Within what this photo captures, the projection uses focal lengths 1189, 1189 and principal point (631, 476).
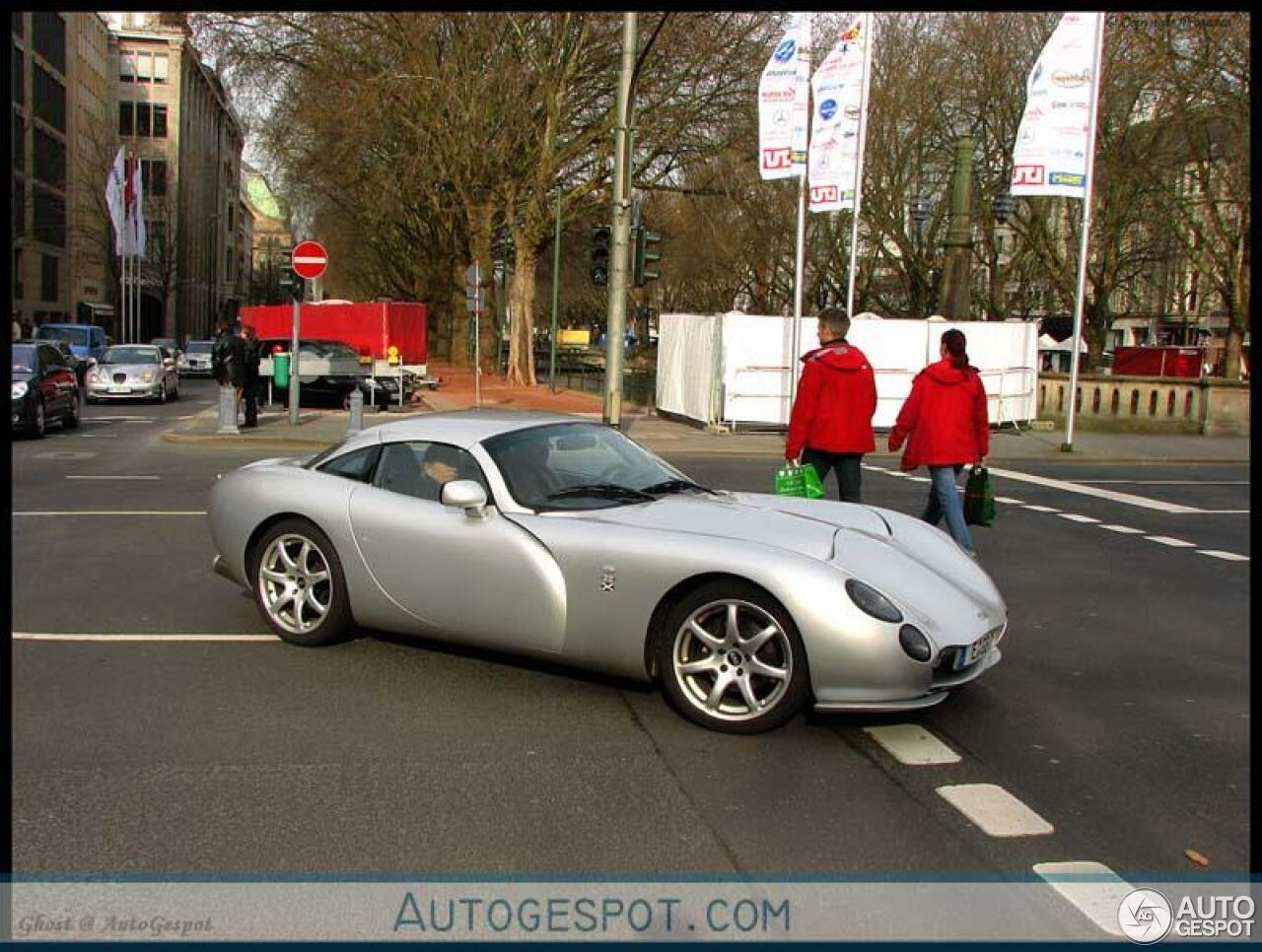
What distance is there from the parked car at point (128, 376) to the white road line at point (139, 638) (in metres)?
24.2

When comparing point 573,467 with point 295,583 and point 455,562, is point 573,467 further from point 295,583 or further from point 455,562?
point 295,583

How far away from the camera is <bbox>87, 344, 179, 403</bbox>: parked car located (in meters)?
28.7

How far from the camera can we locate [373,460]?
6168mm

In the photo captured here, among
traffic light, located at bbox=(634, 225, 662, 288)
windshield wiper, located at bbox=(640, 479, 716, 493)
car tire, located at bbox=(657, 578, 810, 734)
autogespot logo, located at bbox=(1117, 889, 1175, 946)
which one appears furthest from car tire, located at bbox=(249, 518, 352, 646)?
traffic light, located at bbox=(634, 225, 662, 288)

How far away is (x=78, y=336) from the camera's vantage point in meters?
39.7

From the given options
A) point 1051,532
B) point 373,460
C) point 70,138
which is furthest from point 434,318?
point 373,460

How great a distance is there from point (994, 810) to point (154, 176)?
89.1 meters

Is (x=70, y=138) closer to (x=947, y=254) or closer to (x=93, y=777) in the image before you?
(x=947, y=254)

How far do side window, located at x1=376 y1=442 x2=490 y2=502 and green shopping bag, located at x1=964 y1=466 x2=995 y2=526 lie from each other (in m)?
4.19

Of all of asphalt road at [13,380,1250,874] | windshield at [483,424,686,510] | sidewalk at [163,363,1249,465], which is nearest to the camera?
asphalt road at [13,380,1250,874]

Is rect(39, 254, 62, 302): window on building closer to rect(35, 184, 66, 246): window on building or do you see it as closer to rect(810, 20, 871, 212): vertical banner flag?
rect(35, 184, 66, 246): window on building

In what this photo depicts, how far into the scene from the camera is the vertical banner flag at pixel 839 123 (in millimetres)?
22031

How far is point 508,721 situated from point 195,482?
384 inches

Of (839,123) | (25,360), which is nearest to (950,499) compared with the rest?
(839,123)
